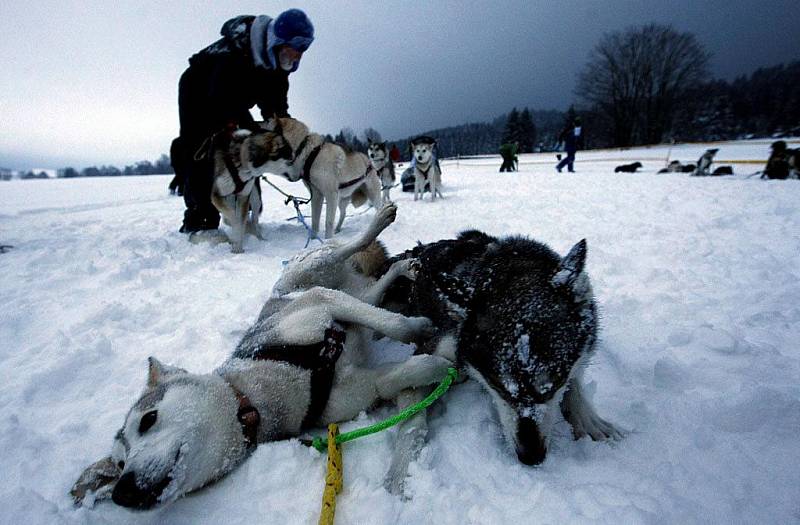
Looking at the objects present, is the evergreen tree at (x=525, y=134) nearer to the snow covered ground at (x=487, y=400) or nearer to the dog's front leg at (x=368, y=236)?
the snow covered ground at (x=487, y=400)

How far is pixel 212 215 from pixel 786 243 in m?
7.40

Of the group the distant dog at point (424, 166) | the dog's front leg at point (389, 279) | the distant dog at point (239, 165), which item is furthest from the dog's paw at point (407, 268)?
the distant dog at point (424, 166)

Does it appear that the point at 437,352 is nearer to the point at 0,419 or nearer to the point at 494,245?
the point at 494,245

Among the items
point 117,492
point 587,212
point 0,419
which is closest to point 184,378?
point 117,492

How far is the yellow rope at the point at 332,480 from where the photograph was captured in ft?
3.88

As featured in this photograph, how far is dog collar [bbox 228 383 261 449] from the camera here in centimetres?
149

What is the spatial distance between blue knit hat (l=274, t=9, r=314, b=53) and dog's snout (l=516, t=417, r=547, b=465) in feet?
16.6

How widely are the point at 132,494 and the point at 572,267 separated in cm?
175

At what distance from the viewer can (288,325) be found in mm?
1927

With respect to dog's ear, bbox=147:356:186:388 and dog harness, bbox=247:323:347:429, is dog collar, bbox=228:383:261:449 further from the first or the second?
dog's ear, bbox=147:356:186:388

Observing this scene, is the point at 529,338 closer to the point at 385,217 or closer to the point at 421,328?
the point at 421,328

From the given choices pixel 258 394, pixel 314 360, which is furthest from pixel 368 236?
pixel 258 394

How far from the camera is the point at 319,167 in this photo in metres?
5.27

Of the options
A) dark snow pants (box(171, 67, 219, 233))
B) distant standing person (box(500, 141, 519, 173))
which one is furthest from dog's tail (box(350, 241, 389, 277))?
distant standing person (box(500, 141, 519, 173))
